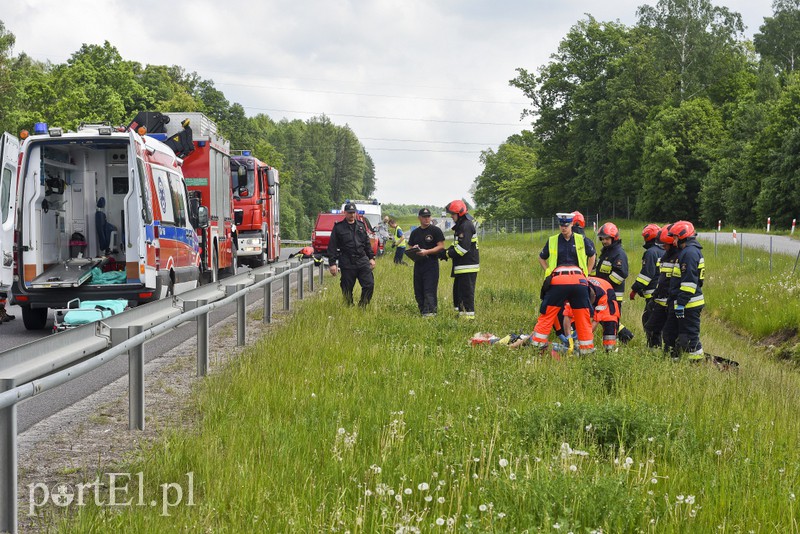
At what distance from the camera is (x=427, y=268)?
1416 cm

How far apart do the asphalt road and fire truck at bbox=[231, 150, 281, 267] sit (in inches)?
404

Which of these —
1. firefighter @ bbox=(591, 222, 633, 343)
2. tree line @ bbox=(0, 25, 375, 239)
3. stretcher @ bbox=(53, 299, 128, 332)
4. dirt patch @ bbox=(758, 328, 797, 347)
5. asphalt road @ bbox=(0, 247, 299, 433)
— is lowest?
dirt patch @ bbox=(758, 328, 797, 347)

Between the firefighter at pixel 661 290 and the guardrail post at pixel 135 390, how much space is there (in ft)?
22.2

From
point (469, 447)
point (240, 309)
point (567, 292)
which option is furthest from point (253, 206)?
point (469, 447)

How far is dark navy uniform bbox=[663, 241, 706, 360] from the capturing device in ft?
34.5

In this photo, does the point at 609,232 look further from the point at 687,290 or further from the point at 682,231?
the point at 687,290

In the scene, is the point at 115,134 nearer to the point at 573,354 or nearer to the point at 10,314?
the point at 10,314

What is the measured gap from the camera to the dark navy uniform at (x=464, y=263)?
13672mm

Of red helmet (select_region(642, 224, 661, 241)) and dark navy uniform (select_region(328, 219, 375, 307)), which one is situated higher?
red helmet (select_region(642, 224, 661, 241))

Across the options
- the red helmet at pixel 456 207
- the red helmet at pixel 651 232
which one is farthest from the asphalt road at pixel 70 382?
the red helmet at pixel 651 232

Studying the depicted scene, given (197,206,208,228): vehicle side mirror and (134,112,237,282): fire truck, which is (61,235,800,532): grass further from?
(134,112,237,282): fire truck

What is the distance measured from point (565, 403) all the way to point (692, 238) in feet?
15.5

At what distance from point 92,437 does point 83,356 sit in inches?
27.9

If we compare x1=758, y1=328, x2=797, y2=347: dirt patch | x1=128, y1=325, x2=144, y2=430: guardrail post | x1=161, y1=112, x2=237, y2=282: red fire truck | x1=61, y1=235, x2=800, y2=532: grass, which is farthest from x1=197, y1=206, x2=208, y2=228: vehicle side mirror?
x1=128, y1=325, x2=144, y2=430: guardrail post
